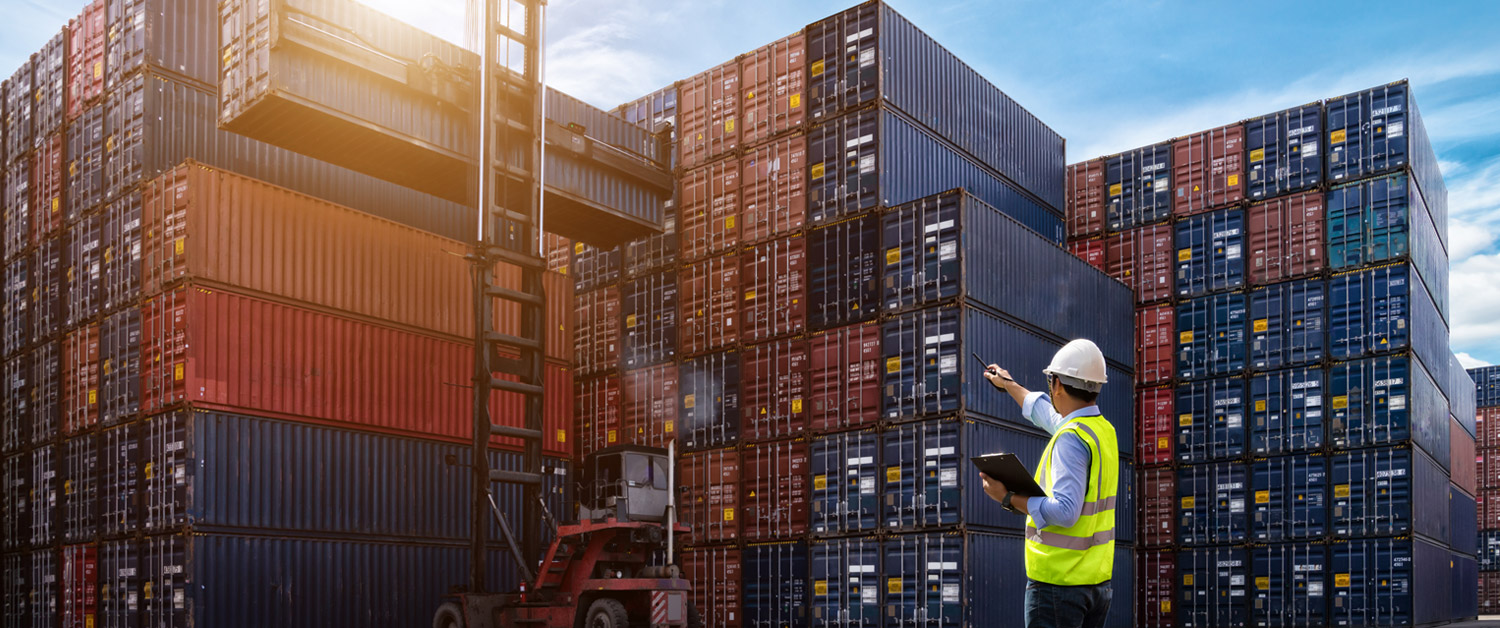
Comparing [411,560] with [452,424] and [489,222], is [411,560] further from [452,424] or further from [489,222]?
[489,222]

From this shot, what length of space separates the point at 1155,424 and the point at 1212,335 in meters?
2.28

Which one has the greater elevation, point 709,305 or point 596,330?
point 709,305

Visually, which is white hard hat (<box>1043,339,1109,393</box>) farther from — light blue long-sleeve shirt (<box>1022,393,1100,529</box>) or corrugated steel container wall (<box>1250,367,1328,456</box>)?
corrugated steel container wall (<box>1250,367,1328,456</box>)

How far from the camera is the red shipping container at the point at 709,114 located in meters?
25.5

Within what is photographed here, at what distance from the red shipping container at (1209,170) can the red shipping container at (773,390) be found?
9949mm

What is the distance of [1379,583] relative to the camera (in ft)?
79.4

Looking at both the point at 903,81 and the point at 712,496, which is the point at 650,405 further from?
the point at 903,81

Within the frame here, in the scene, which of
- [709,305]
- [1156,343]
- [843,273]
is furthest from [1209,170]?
[709,305]

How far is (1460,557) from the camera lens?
33.5m

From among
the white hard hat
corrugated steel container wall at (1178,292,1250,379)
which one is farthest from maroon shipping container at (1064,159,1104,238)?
the white hard hat

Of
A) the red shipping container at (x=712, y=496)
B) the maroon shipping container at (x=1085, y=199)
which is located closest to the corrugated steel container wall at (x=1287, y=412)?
the maroon shipping container at (x=1085, y=199)

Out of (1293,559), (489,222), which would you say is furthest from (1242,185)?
(489,222)

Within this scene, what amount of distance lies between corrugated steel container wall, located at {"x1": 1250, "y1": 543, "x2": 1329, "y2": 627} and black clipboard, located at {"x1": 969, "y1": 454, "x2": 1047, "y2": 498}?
72.9 ft

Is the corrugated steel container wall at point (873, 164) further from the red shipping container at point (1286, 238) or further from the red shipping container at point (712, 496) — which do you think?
the red shipping container at point (1286, 238)
